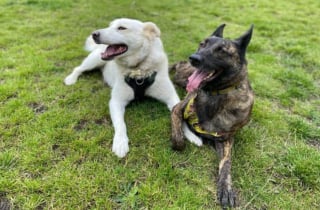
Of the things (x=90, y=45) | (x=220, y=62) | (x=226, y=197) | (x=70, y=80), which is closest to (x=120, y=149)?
(x=226, y=197)

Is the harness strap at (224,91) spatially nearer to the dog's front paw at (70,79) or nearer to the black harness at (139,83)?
the black harness at (139,83)

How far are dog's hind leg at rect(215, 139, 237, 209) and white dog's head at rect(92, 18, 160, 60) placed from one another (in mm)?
1225

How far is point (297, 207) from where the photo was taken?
6.72 ft

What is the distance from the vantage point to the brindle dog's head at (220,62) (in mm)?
2234

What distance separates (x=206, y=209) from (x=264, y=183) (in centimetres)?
58

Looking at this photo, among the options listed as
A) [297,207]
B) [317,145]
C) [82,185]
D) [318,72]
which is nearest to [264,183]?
[297,207]

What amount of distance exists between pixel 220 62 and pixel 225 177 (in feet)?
2.94

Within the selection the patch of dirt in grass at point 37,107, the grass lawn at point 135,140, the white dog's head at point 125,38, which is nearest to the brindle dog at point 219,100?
the grass lawn at point 135,140

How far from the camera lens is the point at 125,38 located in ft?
9.23

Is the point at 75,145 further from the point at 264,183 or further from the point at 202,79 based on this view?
the point at 264,183

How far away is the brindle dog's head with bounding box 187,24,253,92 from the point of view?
2.23 m

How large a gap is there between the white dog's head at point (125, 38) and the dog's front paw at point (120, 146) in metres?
0.84

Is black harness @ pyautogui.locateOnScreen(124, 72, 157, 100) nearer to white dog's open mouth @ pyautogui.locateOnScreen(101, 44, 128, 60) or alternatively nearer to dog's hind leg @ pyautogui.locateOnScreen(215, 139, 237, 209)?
white dog's open mouth @ pyautogui.locateOnScreen(101, 44, 128, 60)

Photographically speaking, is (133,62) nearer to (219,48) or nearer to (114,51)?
(114,51)
